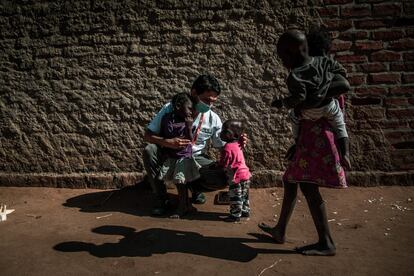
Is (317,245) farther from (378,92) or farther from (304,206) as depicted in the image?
(378,92)

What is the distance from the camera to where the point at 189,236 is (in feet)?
11.6

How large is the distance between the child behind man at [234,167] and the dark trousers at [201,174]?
0.56 ft

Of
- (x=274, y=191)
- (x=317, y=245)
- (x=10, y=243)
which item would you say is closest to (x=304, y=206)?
(x=274, y=191)

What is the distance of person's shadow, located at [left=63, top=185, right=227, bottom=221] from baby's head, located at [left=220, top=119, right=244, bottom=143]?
29.4 inches

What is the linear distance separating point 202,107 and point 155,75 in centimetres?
85

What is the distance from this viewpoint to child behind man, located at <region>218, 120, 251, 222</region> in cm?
378

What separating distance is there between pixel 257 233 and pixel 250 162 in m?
1.17

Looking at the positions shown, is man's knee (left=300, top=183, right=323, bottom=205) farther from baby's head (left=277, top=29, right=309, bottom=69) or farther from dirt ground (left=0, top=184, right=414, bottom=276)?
baby's head (left=277, top=29, right=309, bottom=69)

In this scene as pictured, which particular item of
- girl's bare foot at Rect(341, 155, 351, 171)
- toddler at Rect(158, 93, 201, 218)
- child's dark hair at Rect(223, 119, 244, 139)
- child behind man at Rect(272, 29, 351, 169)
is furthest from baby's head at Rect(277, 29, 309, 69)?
toddler at Rect(158, 93, 201, 218)

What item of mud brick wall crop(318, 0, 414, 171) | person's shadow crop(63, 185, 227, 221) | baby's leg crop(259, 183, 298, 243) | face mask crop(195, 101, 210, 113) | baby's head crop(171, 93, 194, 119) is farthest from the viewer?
mud brick wall crop(318, 0, 414, 171)

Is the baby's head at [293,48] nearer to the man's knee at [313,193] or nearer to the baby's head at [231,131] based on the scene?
the man's knee at [313,193]

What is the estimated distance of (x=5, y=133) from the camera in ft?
15.8

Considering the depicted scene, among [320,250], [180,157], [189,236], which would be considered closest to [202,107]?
[180,157]

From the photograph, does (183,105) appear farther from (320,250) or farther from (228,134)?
(320,250)
